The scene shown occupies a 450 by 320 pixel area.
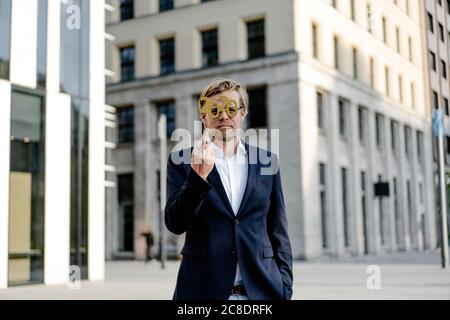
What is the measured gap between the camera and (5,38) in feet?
55.9

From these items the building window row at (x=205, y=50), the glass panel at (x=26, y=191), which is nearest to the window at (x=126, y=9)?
the building window row at (x=205, y=50)

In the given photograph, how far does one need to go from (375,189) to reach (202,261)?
34977 mm

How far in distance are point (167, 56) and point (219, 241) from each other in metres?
35.1

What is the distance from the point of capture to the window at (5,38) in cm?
1703

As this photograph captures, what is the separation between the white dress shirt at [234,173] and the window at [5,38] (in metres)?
15.5

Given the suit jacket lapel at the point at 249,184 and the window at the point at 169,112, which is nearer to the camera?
the suit jacket lapel at the point at 249,184

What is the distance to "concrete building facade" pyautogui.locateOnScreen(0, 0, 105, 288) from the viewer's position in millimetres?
17016

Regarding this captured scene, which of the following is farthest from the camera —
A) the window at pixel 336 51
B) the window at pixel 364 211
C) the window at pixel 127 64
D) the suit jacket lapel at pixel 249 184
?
the window at pixel 127 64

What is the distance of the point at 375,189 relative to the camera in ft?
120

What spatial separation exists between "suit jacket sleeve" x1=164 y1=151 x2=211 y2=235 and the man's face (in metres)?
0.20

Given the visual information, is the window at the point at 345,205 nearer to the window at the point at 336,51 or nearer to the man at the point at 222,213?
the window at the point at 336,51

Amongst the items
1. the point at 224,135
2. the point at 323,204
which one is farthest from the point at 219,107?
the point at 323,204
